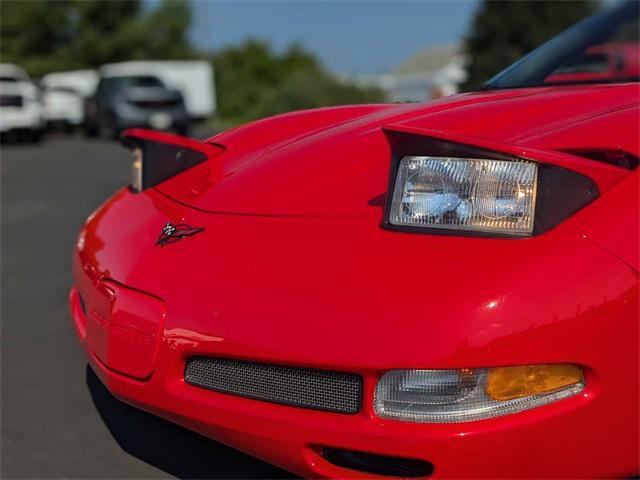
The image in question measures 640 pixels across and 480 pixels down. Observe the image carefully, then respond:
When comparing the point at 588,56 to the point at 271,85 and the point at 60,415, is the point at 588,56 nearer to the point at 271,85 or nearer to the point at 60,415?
the point at 60,415

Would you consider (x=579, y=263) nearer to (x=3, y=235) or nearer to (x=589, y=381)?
(x=589, y=381)

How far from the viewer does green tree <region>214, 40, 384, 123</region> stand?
97.8 ft

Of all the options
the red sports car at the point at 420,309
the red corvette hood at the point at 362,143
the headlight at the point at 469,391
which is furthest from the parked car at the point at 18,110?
the headlight at the point at 469,391

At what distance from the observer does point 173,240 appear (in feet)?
6.64

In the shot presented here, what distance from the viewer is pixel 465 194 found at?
1.74 meters

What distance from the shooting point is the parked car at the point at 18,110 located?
17125mm

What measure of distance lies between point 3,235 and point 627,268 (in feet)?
17.5

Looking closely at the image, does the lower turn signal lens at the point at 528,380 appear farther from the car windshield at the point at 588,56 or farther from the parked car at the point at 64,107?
the parked car at the point at 64,107

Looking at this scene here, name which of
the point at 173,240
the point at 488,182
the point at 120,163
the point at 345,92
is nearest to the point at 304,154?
the point at 173,240

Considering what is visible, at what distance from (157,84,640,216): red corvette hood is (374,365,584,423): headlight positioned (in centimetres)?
42

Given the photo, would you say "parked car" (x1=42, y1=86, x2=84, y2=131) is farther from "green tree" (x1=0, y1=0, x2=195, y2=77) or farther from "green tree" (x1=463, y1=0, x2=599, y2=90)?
"green tree" (x1=0, y1=0, x2=195, y2=77)

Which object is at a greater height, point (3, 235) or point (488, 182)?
point (488, 182)

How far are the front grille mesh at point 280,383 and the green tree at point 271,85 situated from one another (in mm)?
25775

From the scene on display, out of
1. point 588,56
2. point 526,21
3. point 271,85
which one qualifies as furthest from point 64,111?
point 588,56
